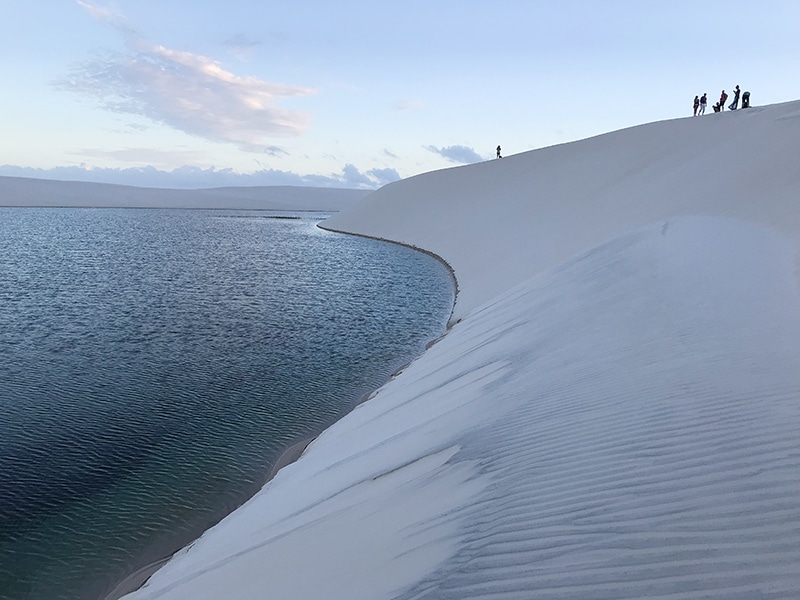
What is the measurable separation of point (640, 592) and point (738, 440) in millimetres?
1622

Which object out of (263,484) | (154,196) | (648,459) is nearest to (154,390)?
(263,484)

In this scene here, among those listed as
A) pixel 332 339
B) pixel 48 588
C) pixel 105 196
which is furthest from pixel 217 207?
pixel 48 588

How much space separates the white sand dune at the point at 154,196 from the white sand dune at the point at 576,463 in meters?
117

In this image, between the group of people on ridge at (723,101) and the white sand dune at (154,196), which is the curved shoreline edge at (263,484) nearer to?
the group of people on ridge at (723,101)

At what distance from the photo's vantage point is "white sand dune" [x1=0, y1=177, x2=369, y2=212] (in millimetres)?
118375

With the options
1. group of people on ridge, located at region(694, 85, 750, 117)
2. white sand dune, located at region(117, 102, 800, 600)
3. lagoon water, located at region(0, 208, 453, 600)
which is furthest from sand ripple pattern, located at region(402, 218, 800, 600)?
group of people on ridge, located at region(694, 85, 750, 117)

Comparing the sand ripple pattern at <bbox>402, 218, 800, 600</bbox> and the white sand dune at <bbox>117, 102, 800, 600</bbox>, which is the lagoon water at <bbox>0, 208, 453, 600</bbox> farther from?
the sand ripple pattern at <bbox>402, 218, 800, 600</bbox>

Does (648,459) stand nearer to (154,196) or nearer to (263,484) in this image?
(263,484)

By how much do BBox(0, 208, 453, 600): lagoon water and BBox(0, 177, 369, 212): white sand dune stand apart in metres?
103

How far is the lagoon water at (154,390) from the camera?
6.73 m

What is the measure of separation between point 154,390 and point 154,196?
5840 inches

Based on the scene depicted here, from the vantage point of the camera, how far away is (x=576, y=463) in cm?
405

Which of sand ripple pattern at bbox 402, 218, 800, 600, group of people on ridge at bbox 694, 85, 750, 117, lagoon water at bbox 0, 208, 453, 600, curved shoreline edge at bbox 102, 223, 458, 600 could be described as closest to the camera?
sand ripple pattern at bbox 402, 218, 800, 600

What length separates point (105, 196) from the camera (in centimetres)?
13325
